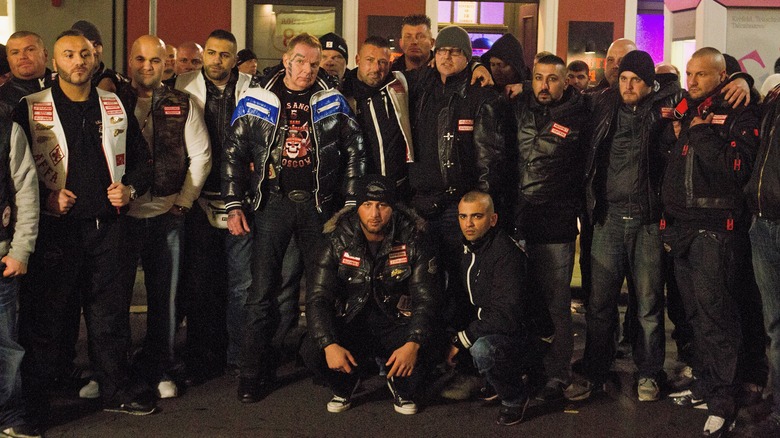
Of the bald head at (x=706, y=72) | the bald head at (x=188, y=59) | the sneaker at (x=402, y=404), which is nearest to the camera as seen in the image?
the bald head at (x=706, y=72)

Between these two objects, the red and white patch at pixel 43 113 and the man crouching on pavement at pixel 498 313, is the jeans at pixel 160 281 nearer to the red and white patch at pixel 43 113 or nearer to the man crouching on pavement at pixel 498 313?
the red and white patch at pixel 43 113

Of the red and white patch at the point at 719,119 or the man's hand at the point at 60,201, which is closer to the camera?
the man's hand at the point at 60,201

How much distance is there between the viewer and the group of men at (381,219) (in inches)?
219

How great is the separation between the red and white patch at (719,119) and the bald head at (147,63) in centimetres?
333

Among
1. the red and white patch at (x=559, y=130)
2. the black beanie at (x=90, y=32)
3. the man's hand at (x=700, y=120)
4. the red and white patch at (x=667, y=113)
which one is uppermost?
the black beanie at (x=90, y=32)

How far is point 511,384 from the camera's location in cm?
580

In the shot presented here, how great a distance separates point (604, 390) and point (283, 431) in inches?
84.8

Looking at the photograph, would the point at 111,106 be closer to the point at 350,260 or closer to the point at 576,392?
the point at 350,260

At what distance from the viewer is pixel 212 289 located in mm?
6598

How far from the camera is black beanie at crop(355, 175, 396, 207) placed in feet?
19.5

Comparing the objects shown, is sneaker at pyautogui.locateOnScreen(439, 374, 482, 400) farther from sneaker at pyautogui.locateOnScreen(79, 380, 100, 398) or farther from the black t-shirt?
sneaker at pyautogui.locateOnScreen(79, 380, 100, 398)

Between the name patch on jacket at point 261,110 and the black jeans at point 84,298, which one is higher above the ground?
the name patch on jacket at point 261,110

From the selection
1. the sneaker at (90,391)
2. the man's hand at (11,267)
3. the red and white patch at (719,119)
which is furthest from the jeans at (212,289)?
the red and white patch at (719,119)

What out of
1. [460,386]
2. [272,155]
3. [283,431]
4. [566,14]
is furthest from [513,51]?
[566,14]
